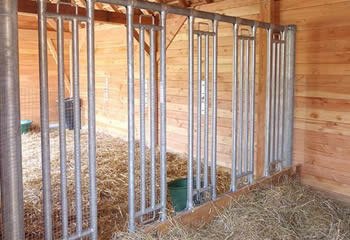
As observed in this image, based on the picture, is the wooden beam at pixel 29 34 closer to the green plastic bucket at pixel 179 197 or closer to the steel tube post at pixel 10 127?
the green plastic bucket at pixel 179 197

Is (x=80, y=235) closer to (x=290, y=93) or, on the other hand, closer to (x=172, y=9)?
(x=172, y=9)

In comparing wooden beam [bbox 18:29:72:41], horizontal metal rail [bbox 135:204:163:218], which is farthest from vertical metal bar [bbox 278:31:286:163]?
wooden beam [bbox 18:29:72:41]

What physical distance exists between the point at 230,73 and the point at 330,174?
5.33 feet

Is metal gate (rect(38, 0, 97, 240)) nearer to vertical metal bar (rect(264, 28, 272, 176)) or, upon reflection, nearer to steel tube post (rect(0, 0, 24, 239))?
steel tube post (rect(0, 0, 24, 239))

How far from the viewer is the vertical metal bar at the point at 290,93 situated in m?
3.52

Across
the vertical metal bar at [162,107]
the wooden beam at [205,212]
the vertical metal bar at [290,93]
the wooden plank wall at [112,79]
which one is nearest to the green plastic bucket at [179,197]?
the wooden beam at [205,212]

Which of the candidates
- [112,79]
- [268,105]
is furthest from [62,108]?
[112,79]

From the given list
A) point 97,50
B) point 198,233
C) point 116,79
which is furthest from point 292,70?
point 97,50

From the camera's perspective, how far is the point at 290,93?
3.59 metres

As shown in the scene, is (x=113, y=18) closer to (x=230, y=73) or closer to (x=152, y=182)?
(x=230, y=73)

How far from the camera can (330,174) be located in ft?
11.3

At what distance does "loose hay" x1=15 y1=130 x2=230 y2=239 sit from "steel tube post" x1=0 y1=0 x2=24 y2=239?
0.94 metres

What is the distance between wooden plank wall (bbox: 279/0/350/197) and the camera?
3254 mm

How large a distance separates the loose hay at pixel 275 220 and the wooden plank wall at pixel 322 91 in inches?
14.6
